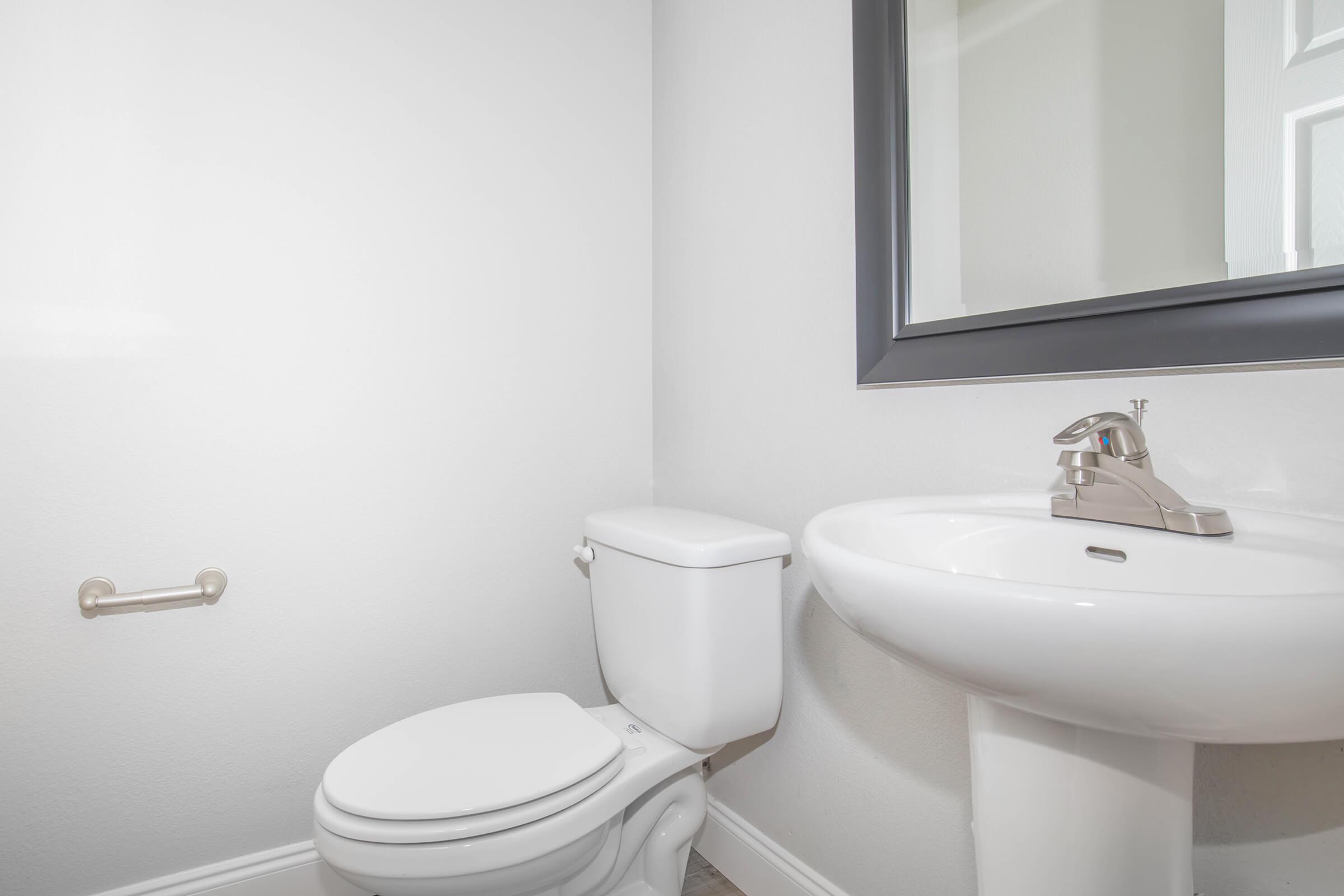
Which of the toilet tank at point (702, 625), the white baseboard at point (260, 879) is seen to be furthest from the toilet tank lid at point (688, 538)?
the white baseboard at point (260, 879)

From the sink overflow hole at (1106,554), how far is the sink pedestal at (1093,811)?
0.17m

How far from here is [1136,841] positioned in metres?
0.58

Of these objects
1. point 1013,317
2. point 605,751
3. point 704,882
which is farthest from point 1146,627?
point 704,882

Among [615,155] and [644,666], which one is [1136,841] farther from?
[615,155]

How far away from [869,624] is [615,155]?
1414mm

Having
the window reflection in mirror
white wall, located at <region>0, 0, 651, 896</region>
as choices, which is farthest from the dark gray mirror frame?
white wall, located at <region>0, 0, 651, 896</region>

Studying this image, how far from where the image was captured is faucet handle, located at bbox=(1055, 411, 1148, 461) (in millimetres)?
663

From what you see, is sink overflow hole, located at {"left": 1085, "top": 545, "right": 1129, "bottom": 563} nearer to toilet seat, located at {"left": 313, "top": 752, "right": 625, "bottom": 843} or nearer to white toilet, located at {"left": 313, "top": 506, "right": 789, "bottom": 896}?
white toilet, located at {"left": 313, "top": 506, "right": 789, "bottom": 896}

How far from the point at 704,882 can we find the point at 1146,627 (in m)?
1.29

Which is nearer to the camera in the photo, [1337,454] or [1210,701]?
[1210,701]

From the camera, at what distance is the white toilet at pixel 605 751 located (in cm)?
88

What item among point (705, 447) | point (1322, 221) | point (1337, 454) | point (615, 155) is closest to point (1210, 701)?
point (1337, 454)

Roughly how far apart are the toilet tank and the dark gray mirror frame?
1.22 ft

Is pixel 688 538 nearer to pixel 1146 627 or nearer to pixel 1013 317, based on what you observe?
pixel 1013 317
